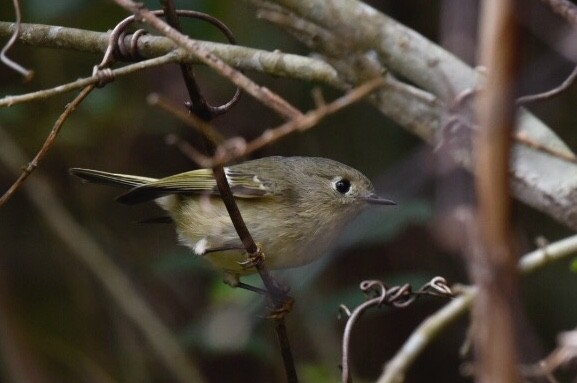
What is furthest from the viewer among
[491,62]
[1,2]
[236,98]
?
[1,2]

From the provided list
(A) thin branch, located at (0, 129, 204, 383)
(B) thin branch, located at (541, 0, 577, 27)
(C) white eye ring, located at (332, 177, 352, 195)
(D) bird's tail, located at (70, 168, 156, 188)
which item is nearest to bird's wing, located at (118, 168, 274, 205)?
(D) bird's tail, located at (70, 168, 156, 188)

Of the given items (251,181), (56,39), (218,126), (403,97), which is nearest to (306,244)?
(251,181)

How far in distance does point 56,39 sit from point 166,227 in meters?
2.96

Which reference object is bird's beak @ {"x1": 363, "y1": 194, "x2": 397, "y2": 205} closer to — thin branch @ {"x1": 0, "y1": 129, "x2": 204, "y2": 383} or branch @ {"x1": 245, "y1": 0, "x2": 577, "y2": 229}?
branch @ {"x1": 245, "y1": 0, "x2": 577, "y2": 229}

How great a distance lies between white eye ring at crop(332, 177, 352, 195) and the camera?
3410mm

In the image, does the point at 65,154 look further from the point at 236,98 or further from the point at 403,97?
the point at 236,98

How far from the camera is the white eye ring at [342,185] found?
3.41 m

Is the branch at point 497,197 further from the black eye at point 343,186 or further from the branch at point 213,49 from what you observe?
the black eye at point 343,186

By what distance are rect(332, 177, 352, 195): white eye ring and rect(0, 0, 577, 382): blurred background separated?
1.06 meters

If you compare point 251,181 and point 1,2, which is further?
point 1,2

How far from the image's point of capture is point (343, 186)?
135 inches

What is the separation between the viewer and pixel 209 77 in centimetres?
495

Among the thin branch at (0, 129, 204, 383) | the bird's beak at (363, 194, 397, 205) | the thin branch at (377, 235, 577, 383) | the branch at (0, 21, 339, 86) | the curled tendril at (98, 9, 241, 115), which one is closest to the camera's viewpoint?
the curled tendril at (98, 9, 241, 115)

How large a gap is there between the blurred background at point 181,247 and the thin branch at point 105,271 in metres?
0.11
